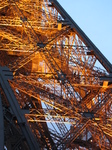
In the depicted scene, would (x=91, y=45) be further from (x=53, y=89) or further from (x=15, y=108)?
(x=15, y=108)

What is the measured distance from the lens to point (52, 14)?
58.1 feet

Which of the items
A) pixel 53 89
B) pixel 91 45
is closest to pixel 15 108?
pixel 53 89

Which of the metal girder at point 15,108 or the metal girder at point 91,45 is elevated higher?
the metal girder at point 91,45

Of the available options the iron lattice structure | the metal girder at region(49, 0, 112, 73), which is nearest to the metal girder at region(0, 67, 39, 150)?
the iron lattice structure

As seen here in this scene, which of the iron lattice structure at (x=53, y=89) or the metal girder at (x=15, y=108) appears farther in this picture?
the iron lattice structure at (x=53, y=89)

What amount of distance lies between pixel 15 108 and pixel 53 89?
2.91 m

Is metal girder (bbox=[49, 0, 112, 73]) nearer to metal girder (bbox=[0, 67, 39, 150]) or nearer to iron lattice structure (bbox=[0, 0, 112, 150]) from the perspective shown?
iron lattice structure (bbox=[0, 0, 112, 150])

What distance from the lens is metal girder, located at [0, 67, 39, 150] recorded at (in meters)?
9.29

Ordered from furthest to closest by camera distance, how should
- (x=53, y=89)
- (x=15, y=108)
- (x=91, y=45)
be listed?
(x=91, y=45) < (x=53, y=89) < (x=15, y=108)

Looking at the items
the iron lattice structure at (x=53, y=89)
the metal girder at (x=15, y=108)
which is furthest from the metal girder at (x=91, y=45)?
the metal girder at (x=15, y=108)

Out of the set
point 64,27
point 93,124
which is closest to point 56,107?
point 93,124

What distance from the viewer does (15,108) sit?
406 inches

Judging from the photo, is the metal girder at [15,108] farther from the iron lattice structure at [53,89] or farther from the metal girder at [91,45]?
the metal girder at [91,45]

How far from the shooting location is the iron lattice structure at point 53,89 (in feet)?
33.4
